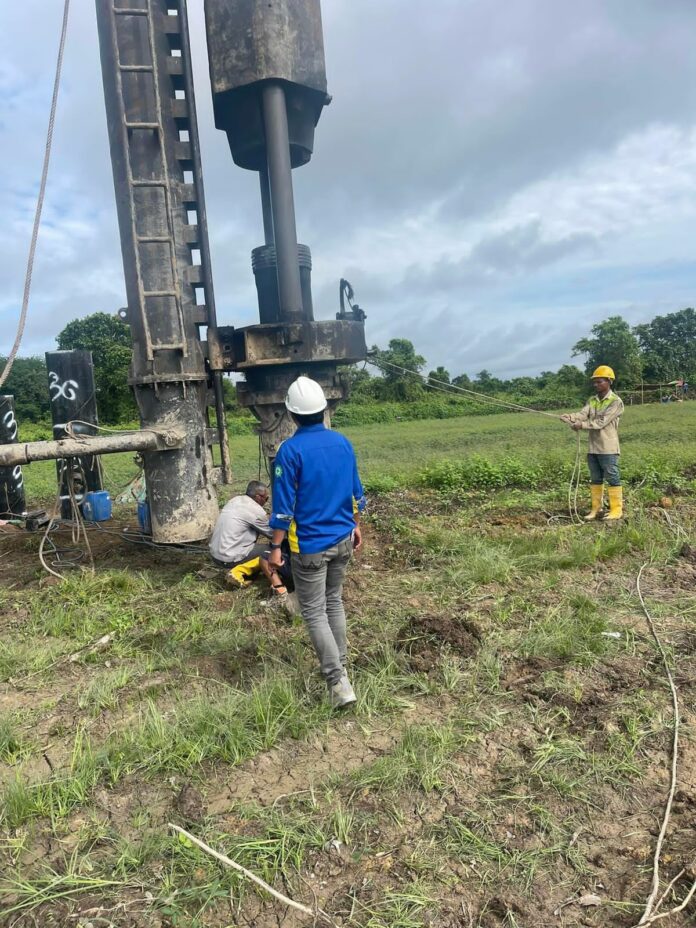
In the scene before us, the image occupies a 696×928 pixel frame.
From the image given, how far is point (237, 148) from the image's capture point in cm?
727

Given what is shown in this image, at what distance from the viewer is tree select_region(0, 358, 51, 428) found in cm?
3947

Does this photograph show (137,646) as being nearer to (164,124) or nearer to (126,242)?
(126,242)

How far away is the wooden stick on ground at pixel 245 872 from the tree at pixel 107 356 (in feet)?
101

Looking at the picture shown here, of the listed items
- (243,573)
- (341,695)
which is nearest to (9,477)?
(243,573)

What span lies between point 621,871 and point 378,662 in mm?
1922

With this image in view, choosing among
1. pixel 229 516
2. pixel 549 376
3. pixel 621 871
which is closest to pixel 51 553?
pixel 229 516

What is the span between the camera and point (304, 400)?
3812 millimetres

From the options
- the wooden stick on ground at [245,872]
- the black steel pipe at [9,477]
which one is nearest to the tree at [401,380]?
the black steel pipe at [9,477]

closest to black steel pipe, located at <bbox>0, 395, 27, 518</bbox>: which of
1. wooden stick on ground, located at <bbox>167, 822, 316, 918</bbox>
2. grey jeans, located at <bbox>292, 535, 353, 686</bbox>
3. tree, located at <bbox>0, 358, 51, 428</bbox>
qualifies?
grey jeans, located at <bbox>292, 535, 353, 686</bbox>

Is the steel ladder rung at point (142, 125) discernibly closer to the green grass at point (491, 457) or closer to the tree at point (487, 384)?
the green grass at point (491, 457)

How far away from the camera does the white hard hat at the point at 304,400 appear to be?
12.5 feet

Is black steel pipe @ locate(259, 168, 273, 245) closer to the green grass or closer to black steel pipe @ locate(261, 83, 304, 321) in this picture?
black steel pipe @ locate(261, 83, 304, 321)

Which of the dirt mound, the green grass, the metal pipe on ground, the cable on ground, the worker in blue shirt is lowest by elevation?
the cable on ground

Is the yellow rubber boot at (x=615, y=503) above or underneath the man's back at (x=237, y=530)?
underneath
